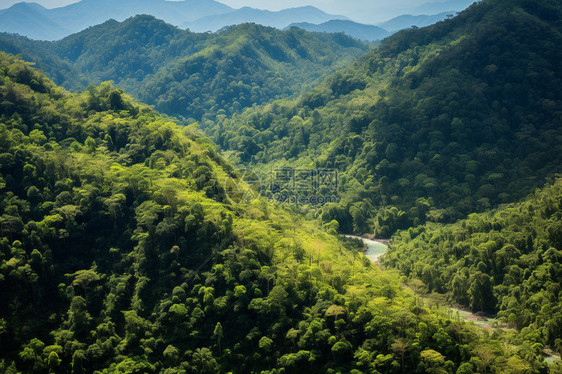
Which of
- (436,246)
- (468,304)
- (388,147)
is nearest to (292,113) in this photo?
(388,147)

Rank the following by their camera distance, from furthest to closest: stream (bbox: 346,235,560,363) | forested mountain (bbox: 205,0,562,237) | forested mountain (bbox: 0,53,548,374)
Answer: forested mountain (bbox: 205,0,562,237) → stream (bbox: 346,235,560,363) → forested mountain (bbox: 0,53,548,374)

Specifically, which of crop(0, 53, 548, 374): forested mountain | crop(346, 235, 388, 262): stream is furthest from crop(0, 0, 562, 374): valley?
crop(346, 235, 388, 262): stream

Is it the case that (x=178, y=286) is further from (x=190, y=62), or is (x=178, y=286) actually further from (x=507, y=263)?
(x=190, y=62)

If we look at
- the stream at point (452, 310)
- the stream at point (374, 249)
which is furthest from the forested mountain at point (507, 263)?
the stream at point (374, 249)

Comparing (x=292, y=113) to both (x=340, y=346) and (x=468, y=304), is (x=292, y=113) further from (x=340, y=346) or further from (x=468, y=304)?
(x=340, y=346)

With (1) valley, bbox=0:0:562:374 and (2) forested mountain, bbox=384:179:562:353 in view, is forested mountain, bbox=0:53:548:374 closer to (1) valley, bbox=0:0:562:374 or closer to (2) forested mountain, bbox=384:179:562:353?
(1) valley, bbox=0:0:562:374

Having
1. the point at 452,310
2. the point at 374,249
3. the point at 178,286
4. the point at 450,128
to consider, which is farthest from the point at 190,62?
the point at 178,286
